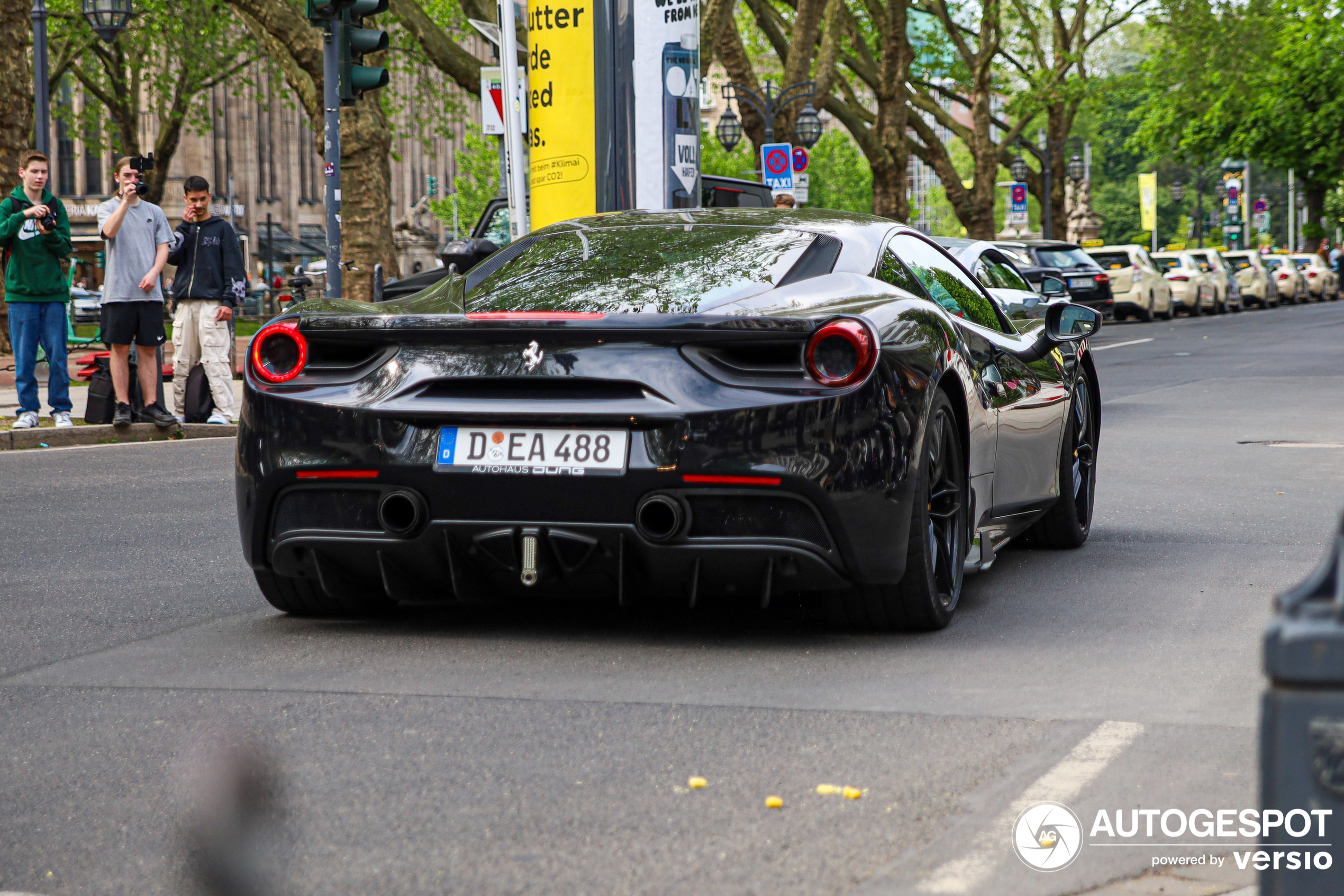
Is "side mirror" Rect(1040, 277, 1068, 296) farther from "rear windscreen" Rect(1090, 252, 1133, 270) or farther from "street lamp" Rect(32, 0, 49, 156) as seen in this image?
"rear windscreen" Rect(1090, 252, 1133, 270)

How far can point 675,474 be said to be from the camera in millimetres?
4734

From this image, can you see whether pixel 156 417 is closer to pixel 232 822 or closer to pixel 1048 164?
pixel 232 822

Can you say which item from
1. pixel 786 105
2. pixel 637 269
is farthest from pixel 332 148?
pixel 786 105

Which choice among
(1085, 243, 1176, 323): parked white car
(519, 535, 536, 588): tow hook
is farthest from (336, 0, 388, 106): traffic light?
(1085, 243, 1176, 323): parked white car

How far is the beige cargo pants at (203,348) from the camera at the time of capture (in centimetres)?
1323

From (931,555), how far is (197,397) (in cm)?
958

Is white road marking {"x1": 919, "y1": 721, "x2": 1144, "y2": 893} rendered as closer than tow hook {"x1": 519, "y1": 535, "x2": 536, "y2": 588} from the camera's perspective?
Yes

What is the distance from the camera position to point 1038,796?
3.48 m

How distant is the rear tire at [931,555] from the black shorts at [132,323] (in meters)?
8.50

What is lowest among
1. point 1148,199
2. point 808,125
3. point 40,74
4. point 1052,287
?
point 1052,287

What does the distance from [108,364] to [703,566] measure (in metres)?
9.64

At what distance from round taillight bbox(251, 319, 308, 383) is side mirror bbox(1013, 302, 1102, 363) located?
275 cm

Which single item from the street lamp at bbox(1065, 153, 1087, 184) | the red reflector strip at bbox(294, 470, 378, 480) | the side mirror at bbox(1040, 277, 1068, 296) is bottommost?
the red reflector strip at bbox(294, 470, 378, 480)

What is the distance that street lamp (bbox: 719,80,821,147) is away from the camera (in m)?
31.5
